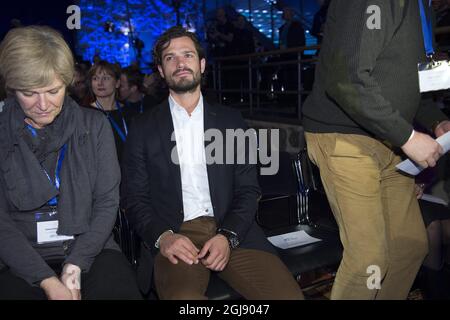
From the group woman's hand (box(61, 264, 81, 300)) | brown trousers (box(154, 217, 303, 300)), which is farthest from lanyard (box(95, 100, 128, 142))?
woman's hand (box(61, 264, 81, 300))

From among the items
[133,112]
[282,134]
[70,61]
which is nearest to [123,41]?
[282,134]

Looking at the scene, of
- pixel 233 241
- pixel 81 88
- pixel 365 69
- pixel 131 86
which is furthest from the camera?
pixel 131 86

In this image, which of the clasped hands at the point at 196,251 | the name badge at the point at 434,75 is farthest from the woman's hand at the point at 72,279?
the name badge at the point at 434,75

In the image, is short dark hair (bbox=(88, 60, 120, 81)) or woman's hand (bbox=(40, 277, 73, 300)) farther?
short dark hair (bbox=(88, 60, 120, 81))

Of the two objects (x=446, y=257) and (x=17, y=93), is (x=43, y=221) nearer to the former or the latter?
(x=17, y=93)

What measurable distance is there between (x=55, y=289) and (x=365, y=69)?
134cm

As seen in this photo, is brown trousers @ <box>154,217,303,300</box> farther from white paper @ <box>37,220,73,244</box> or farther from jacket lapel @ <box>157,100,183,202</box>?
white paper @ <box>37,220,73,244</box>

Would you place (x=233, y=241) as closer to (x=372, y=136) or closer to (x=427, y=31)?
(x=372, y=136)

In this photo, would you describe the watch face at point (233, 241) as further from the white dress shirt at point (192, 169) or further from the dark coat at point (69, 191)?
the dark coat at point (69, 191)

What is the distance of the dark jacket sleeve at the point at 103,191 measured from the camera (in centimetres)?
169

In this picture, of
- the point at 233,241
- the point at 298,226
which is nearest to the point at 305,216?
the point at 298,226

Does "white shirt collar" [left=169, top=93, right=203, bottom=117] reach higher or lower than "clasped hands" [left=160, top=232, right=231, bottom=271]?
higher

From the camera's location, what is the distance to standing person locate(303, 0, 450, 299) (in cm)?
143

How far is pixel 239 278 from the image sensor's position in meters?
1.74
